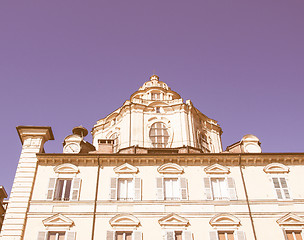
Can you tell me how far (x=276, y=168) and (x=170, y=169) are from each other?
734 cm

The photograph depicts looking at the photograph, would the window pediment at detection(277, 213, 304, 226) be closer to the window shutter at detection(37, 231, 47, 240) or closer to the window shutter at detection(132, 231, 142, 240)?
the window shutter at detection(132, 231, 142, 240)

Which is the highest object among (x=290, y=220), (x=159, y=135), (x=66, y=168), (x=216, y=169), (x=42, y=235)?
(x=159, y=135)

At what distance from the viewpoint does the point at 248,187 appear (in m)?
22.3

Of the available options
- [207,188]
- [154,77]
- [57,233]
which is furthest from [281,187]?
[154,77]

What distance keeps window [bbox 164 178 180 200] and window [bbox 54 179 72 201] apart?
6.42 meters

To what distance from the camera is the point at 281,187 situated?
73.3 ft

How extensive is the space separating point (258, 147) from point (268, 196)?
5.08 meters

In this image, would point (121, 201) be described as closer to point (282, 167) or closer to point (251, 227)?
point (251, 227)

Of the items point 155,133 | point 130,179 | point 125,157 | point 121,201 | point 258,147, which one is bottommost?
point 121,201

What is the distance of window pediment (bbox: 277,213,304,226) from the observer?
20578mm

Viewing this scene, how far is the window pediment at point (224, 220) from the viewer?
2048 centimetres

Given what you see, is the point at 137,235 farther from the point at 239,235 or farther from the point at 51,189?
the point at 51,189

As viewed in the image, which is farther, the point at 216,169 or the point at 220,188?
the point at 216,169

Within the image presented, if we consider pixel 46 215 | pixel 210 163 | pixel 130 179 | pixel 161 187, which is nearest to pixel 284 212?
pixel 210 163
